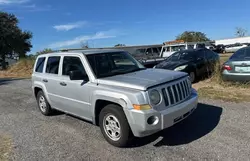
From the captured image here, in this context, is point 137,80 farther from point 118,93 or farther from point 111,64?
point 111,64

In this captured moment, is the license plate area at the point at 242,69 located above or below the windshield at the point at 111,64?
below

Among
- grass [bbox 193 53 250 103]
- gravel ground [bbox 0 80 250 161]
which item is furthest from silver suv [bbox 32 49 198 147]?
grass [bbox 193 53 250 103]

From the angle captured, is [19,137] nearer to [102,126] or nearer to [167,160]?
[102,126]

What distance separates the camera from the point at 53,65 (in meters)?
5.96

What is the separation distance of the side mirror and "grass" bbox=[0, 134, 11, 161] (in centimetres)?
184

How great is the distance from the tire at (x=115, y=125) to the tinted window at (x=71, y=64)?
45.0 inches

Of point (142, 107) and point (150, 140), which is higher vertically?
point (142, 107)

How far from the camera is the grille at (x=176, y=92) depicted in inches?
156

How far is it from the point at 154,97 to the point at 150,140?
3.56ft

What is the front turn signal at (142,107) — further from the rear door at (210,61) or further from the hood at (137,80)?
the rear door at (210,61)

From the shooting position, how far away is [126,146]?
13.8 feet

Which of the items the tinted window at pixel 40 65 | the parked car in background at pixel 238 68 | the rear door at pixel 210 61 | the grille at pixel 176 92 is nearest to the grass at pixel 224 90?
the parked car in background at pixel 238 68

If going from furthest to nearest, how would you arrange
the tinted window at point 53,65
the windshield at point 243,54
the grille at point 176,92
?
the windshield at point 243,54 < the tinted window at point 53,65 < the grille at point 176,92

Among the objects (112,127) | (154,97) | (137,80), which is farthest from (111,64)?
(154,97)
